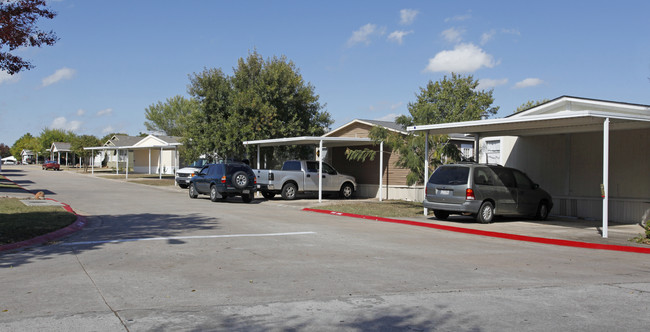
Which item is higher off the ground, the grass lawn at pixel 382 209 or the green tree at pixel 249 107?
the green tree at pixel 249 107

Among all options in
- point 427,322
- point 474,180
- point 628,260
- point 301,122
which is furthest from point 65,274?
point 301,122

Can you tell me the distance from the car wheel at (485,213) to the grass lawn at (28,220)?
10938 mm

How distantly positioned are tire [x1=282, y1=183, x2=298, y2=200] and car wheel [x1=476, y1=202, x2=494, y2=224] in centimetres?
1054

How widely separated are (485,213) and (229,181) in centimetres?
1080

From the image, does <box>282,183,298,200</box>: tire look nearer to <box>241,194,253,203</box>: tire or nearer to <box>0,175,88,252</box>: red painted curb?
<box>241,194,253,203</box>: tire

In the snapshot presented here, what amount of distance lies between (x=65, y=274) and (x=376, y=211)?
12063 millimetres

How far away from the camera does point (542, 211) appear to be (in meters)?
16.8

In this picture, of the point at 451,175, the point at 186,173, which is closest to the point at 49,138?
the point at 186,173

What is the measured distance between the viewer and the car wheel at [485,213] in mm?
14992

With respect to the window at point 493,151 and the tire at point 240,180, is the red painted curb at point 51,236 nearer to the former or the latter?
the tire at point 240,180

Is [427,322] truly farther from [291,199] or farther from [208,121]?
[208,121]

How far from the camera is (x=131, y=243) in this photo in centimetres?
1052

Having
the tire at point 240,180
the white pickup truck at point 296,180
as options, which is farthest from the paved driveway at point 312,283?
the white pickup truck at point 296,180

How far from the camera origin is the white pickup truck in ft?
76.3
